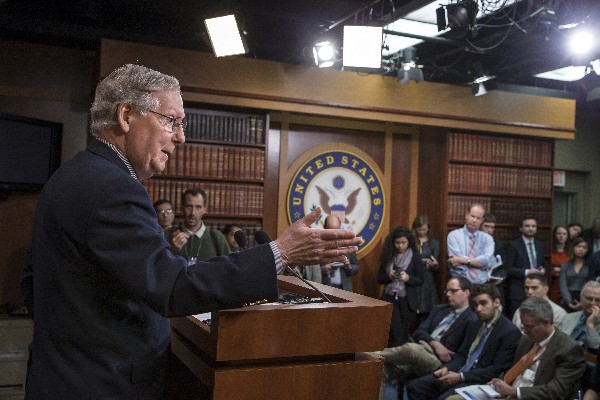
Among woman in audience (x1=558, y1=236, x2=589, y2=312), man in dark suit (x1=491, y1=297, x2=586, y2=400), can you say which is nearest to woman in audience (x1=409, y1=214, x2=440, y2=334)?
woman in audience (x1=558, y1=236, x2=589, y2=312)

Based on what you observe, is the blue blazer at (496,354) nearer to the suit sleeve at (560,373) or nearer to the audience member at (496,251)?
the suit sleeve at (560,373)

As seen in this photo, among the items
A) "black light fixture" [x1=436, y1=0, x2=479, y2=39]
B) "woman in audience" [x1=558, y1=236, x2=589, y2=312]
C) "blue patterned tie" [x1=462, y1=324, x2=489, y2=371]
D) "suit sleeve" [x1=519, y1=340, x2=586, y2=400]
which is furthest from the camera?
"woman in audience" [x1=558, y1=236, x2=589, y2=312]

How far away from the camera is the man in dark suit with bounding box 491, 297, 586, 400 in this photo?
3240 mm

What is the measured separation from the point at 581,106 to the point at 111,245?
27.1 feet

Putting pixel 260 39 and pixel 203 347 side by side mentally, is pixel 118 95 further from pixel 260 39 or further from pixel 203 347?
pixel 260 39

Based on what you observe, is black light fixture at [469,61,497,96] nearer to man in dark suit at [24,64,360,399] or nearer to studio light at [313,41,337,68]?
studio light at [313,41,337,68]

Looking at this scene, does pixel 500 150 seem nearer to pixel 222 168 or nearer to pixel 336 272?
pixel 336 272

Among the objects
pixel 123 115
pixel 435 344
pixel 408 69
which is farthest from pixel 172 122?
pixel 408 69

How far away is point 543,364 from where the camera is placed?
3344 millimetres

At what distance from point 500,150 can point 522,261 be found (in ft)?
4.09

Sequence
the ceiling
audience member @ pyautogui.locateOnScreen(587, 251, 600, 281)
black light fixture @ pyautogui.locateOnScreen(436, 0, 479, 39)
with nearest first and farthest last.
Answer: black light fixture @ pyautogui.locateOnScreen(436, 0, 479, 39)
the ceiling
audience member @ pyautogui.locateOnScreen(587, 251, 600, 281)

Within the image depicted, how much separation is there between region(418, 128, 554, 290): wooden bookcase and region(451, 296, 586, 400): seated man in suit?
276 cm

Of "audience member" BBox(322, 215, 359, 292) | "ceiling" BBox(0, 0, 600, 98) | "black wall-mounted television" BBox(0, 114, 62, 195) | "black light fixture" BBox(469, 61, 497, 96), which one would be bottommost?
"audience member" BBox(322, 215, 359, 292)

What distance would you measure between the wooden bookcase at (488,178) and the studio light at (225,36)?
2.75 metres
